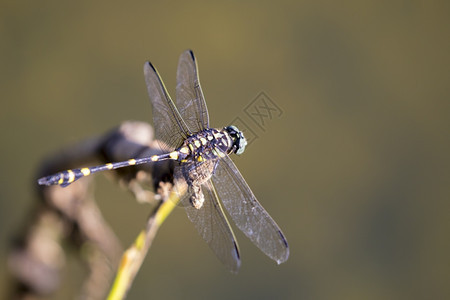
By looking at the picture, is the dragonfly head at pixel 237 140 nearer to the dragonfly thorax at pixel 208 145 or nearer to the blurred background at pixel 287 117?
the dragonfly thorax at pixel 208 145

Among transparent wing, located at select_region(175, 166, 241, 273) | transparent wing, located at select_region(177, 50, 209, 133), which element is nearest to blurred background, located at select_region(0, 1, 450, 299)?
transparent wing, located at select_region(177, 50, 209, 133)

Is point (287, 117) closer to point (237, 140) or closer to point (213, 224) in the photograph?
point (237, 140)

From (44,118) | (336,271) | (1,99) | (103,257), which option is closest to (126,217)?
(44,118)

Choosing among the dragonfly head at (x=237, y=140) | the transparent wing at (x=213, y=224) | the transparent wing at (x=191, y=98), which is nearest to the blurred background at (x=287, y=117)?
the transparent wing at (x=191, y=98)

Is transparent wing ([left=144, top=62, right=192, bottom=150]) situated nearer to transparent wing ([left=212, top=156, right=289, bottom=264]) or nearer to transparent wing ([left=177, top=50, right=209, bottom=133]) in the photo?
→ transparent wing ([left=177, top=50, right=209, bottom=133])

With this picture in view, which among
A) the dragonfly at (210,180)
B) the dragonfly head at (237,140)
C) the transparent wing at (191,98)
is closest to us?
the dragonfly at (210,180)

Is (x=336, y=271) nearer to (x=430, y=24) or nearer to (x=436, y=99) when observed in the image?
(x=436, y=99)

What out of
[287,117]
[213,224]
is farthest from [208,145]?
[287,117]
